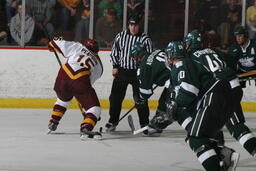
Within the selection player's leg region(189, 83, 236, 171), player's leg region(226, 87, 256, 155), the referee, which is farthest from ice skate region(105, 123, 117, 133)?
player's leg region(189, 83, 236, 171)

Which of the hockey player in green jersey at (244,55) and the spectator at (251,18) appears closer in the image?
the hockey player in green jersey at (244,55)

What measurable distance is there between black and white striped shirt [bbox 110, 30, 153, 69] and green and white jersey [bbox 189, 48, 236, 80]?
8.25ft

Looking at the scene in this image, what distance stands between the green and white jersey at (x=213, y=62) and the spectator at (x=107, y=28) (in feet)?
14.7

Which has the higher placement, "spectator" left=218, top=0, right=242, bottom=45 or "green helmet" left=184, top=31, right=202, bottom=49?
"green helmet" left=184, top=31, right=202, bottom=49

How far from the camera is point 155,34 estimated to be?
9.80 meters

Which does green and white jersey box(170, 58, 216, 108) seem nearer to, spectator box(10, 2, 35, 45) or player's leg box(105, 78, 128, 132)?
player's leg box(105, 78, 128, 132)

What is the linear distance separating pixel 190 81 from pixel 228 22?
5008mm

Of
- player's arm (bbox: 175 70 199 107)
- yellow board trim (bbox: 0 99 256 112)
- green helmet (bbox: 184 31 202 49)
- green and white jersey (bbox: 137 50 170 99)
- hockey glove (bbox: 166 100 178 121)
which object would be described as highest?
green helmet (bbox: 184 31 202 49)

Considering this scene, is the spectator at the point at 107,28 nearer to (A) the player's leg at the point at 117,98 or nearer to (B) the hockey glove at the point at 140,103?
(A) the player's leg at the point at 117,98

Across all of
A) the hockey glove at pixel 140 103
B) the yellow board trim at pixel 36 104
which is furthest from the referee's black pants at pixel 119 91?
the yellow board trim at pixel 36 104

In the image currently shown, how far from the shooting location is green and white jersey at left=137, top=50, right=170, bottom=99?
679cm

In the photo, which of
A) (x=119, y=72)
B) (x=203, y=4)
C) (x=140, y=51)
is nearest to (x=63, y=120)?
(x=119, y=72)

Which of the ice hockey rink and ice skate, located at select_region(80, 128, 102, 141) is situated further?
ice skate, located at select_region(80, 128, 102, 141)

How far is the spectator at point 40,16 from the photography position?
949cm
